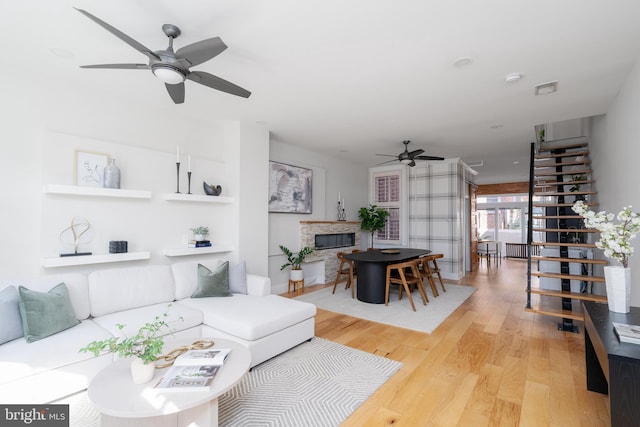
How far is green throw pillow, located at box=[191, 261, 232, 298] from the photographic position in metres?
3.26

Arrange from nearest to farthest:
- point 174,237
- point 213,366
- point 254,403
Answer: point 213,366, point 254,403, point 174,237

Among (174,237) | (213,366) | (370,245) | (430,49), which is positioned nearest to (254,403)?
(213,366)

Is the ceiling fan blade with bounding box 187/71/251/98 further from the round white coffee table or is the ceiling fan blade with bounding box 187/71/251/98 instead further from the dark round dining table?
the dark round dining table

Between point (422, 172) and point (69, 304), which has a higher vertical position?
point (422, 172)

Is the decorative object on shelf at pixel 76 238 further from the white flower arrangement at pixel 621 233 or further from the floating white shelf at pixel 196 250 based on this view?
the white flower arrangement at pixel 621 233

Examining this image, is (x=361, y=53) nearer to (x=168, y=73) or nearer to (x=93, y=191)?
(x=168, y=73)

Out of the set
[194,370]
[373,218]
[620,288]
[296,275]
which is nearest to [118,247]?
[194,370]

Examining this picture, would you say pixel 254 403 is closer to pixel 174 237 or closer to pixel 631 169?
pixel 174 237

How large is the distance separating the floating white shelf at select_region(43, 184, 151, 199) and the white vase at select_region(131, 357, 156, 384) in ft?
7.04

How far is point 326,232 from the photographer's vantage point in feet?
20.2

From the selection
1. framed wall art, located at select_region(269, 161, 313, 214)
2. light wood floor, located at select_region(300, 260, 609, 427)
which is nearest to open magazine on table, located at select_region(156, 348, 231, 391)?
light wood floor, located at select_region(300, 260, 609, 427)

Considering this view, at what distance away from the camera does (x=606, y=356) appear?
58.5 inches

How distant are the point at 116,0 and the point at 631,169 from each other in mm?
4492

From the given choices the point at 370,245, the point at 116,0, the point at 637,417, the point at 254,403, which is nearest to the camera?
the point at 637,417
